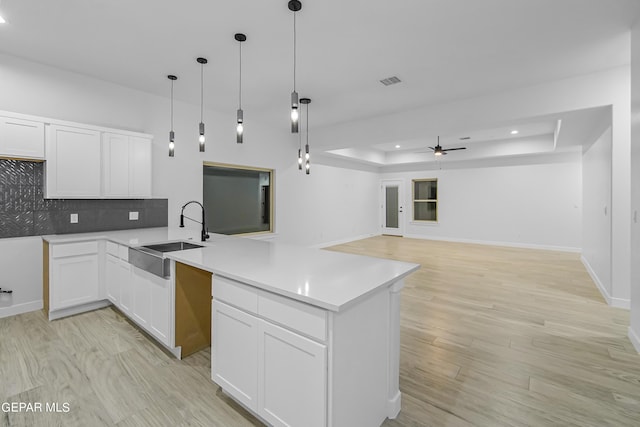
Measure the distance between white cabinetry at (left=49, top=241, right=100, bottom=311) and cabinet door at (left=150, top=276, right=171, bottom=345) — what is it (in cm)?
132

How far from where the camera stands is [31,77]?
128 inches

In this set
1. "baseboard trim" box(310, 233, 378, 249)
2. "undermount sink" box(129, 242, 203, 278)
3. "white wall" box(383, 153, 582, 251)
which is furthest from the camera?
"baseboard trim" box(310, 233, 378, 249)

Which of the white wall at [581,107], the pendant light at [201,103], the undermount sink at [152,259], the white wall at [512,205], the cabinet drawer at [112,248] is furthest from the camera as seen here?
the white wall at [512,205]

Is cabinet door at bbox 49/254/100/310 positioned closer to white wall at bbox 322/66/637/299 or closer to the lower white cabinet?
the lower white cabinet

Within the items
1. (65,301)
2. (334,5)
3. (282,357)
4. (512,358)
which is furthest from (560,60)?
(65,301)

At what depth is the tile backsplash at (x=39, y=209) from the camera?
10.3 feet

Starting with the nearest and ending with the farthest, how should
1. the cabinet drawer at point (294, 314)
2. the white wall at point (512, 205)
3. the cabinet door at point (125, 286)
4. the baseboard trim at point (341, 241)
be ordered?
the cabinet drawer at point (294, 314), the cabinet door at point (125, 286), the white wall at point (512, 205), the baseboard trim at point (341, 241)

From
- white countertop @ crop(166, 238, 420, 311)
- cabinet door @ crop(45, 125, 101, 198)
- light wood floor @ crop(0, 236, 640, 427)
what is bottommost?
light wood floor @ crop(0, 236, 640, 427)

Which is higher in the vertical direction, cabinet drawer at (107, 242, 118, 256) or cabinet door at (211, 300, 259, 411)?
cabinet drawer at (107, 242, 118, 256)

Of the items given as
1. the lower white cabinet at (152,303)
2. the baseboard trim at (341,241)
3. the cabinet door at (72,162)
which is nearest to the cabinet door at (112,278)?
the lower white cabinet at (152,303)

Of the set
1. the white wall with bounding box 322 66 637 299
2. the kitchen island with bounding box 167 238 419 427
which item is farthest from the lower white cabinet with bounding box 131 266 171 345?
the white wall with bounding box 322 66 637 299

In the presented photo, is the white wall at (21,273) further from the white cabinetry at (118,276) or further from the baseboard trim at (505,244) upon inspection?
the baseboard trim at (505,244)

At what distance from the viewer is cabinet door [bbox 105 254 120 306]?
3.07 meters

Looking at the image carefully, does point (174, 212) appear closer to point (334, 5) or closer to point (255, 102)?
point (255, 102)
